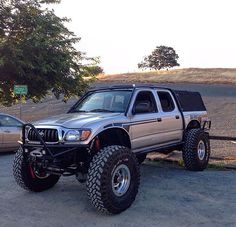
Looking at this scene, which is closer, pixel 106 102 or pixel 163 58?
pixel 106 102

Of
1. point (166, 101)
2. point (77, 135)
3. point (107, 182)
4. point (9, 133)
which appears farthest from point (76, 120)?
point (9, 133)

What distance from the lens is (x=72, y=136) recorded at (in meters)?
7.05

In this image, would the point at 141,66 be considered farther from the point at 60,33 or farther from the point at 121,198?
the point at 121,198

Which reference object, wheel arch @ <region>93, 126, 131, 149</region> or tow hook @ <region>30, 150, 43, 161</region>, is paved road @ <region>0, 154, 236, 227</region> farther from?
wheel arch @ <region>93, 126, 131, 149</region>

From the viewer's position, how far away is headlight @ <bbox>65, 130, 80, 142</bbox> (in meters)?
7.04

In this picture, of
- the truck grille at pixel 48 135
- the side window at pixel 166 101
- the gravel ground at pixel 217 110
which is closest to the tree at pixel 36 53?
the gravel ground at pixel 217 110

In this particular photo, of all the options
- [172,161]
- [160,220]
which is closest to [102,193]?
[160,220]

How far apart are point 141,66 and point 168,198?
105m

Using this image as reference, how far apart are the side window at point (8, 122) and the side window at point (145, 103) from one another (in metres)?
6.60

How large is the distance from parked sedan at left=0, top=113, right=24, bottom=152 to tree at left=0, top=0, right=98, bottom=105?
5.10m

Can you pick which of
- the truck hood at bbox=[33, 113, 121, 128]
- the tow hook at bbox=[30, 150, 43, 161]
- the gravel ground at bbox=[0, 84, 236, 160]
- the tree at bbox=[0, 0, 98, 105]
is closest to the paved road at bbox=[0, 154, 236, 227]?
the tow hook at bbox=[30, 150, 43, 161]

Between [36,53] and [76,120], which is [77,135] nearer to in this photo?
A: [76,120]

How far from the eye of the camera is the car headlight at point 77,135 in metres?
7.03

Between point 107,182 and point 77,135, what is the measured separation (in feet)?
2.97
